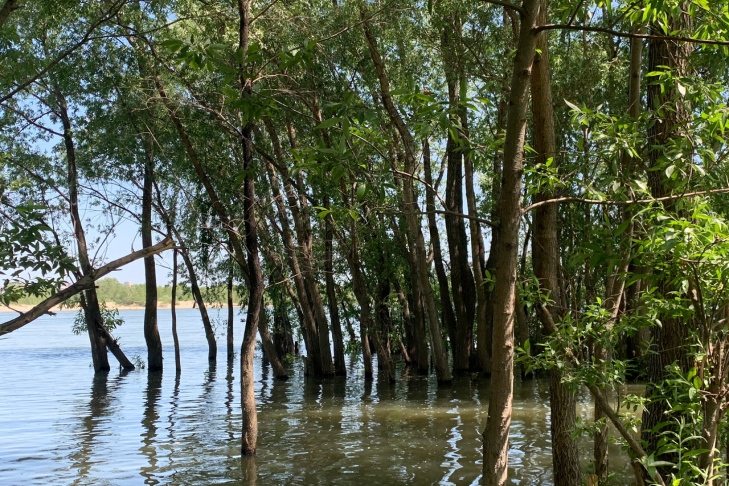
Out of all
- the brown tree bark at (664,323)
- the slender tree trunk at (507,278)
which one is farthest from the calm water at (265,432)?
the slender tree trunk at (507,278)

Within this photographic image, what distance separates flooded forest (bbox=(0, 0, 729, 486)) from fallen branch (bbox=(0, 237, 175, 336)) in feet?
0.07

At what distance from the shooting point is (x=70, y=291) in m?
4.91

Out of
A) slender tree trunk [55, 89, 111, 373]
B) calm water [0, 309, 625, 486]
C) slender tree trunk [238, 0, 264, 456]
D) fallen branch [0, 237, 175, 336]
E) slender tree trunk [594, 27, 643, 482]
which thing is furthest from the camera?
slender tree trunk [55, 89, 111, 373]

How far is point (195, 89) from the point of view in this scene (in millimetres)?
12930

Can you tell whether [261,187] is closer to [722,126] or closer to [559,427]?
[559,427]

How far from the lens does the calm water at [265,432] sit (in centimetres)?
927

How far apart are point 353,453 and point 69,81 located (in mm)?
10291

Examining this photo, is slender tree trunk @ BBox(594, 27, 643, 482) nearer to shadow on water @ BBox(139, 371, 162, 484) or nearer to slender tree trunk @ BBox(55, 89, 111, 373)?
shadow on water @ BBox(139, 371, 162, 484)

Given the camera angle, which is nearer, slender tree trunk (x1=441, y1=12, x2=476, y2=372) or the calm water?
the calm water

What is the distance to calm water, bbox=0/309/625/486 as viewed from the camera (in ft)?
30.4

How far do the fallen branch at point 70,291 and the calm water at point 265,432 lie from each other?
4.25 meters

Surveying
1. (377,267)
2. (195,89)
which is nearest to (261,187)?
(195,89)

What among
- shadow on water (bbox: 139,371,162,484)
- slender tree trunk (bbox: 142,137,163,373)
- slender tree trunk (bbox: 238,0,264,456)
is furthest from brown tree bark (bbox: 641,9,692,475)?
slender tree trunk (bbox: 142,137,163,373)

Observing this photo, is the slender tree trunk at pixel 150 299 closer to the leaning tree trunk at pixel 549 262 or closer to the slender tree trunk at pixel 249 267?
the slender tree trunk at pixel 249 267
